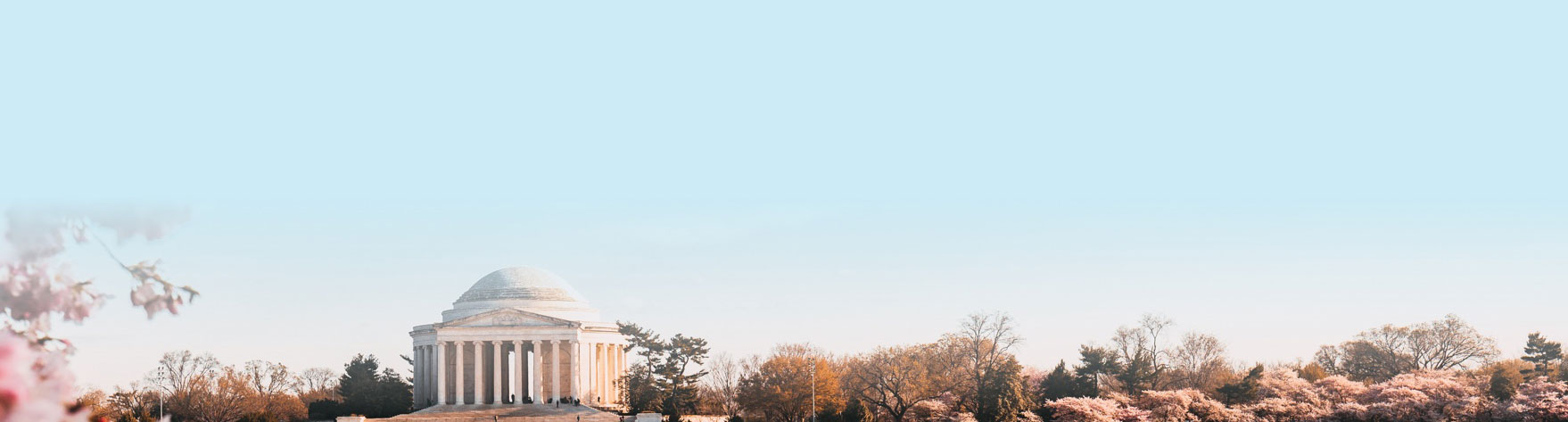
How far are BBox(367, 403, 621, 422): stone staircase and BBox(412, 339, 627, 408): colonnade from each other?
9.90ft

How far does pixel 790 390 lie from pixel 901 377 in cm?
699

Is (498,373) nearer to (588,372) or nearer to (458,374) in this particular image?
(458,374)

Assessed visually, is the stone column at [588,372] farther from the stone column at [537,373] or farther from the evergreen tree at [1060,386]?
the evergreen tree at [1060,386]

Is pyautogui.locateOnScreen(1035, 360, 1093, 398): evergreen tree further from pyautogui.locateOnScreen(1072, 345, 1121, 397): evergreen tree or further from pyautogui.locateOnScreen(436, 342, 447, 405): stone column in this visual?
pyautogui.locateOnScreen(436, 342, 447, 405): stone column

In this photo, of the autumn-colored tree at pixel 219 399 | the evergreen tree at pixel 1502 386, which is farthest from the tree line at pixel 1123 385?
the autumn-colored tree at pixel 219 399

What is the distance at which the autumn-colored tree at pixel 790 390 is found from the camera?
83.9 metres

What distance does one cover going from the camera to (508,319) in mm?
98812

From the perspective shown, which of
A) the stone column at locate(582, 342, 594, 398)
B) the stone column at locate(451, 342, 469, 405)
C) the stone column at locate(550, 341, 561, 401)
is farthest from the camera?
the stone column at locate(582, 342, 594, 398)

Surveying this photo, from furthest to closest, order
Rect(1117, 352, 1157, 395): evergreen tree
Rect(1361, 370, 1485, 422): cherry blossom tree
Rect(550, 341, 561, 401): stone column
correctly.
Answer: Rect(550, 341, 561, 401): stone column → Rect(1117, 352, 1157, 395): evergreen tree → Rect(1361, 370, 1485, 422): cherry blossom tree

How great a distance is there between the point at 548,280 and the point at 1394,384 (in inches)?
2382

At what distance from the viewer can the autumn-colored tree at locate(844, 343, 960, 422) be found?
278 ft

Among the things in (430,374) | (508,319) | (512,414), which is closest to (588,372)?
(508,319)

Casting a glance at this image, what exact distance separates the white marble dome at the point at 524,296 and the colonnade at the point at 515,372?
2.99 m

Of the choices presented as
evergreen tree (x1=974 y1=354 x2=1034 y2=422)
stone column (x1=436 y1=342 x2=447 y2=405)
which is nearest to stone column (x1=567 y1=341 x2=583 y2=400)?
stone column (x1=436 y1=342 x2=447 y2=405)
